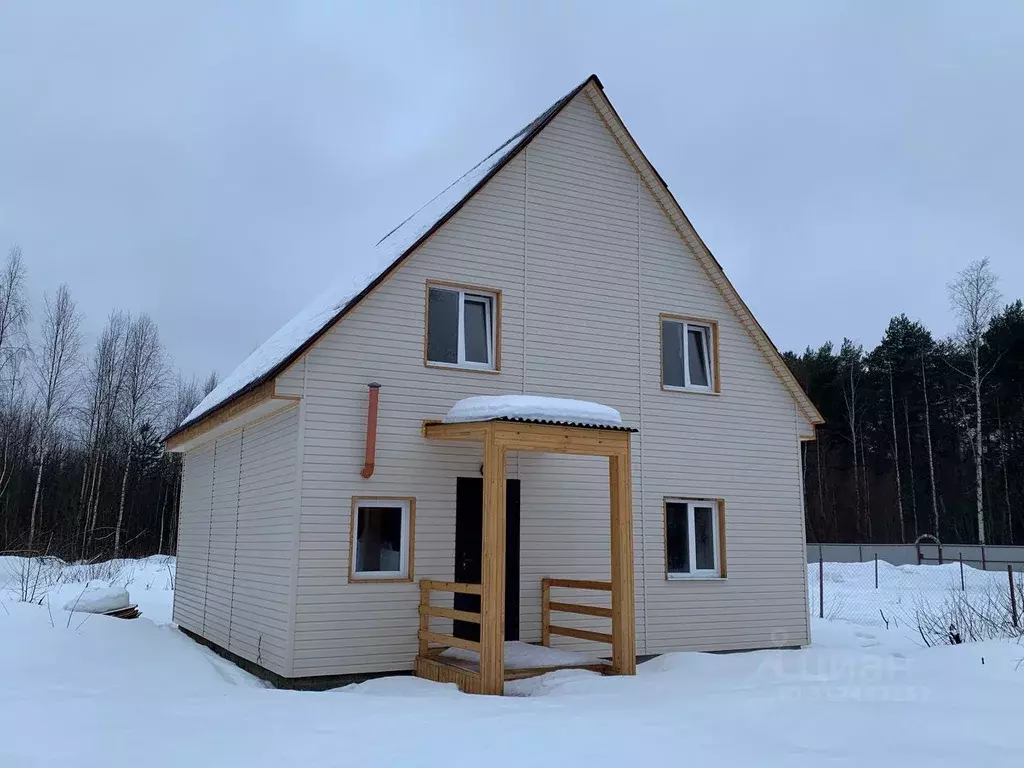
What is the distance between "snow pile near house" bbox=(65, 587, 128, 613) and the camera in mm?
12656

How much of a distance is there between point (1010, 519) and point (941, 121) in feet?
60.6

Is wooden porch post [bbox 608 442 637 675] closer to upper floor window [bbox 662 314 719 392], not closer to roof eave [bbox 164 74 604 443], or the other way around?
upper floor window [bbox 662 314 719 392]

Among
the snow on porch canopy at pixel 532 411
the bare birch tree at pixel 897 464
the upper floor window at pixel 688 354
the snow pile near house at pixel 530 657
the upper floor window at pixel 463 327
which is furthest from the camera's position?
the bare birch tree at pixel 897 464

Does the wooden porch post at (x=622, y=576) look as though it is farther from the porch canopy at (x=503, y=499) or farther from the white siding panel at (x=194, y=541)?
the white siding panel at (x=194, y=541)

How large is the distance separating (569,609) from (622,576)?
1.12m

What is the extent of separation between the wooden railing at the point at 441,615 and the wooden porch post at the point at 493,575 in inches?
5.7

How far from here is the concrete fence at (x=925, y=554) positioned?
29.0m

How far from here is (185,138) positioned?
93.7ft

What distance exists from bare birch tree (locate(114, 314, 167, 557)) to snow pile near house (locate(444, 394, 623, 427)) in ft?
103

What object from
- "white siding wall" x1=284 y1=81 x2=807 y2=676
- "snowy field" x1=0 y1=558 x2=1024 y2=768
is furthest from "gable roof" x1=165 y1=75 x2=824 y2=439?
"snowy field" x1=0 y1=558 x2=1024 y2=768

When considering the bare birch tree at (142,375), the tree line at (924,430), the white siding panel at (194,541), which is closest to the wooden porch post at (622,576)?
the white siding panel at (194,541)

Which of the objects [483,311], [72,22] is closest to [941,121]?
[483,311]

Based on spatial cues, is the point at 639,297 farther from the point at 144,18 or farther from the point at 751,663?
the point at 144,18

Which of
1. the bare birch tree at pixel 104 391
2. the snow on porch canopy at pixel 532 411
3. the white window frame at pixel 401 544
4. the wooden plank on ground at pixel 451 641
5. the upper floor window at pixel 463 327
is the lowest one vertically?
the wooden plank on ground at pixel 451 641
